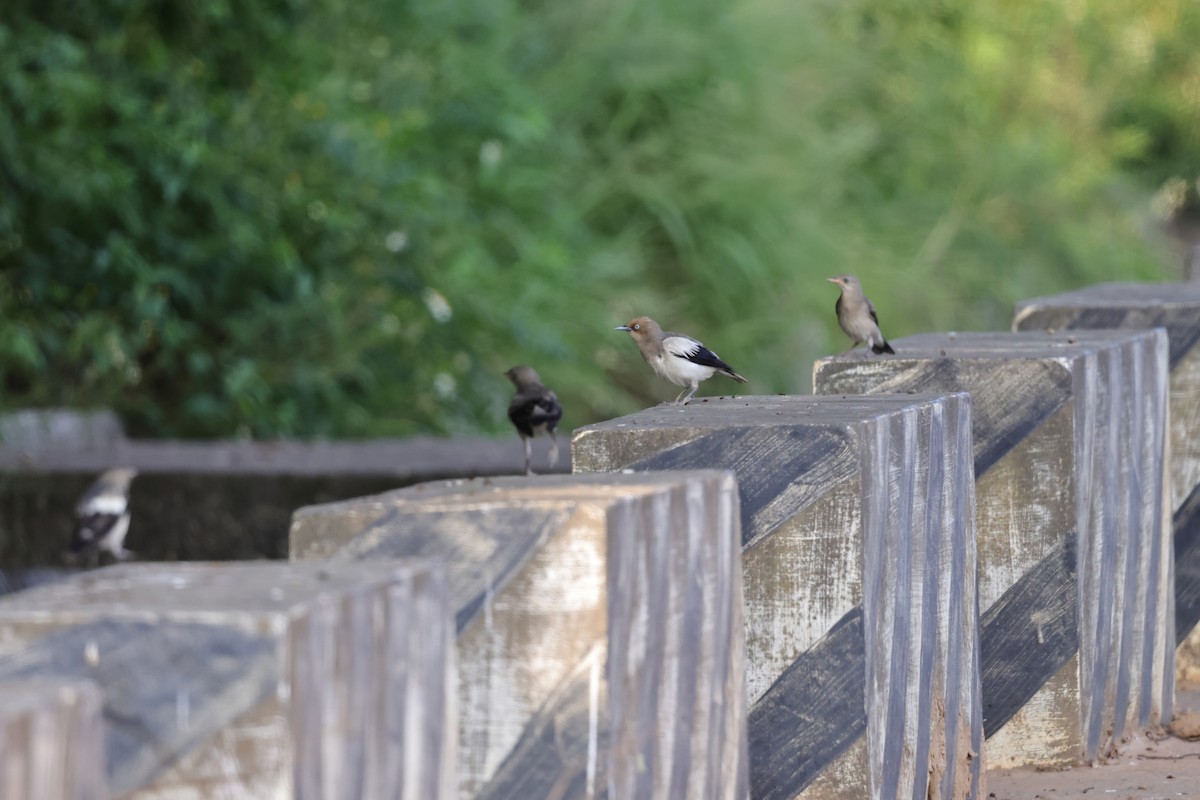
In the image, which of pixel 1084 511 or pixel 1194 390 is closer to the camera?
pixel 1084 511

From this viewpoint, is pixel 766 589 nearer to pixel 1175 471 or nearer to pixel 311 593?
pixel 311 593

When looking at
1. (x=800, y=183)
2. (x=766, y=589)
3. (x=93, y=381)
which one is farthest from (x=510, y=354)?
(x=766, y=589)

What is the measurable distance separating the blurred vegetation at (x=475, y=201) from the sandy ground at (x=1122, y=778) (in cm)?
651

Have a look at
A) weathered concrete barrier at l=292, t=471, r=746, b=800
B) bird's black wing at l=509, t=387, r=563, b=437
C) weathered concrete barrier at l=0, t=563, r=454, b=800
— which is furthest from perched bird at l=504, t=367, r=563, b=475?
weathered concrete barrier at l=0, t=563, r=454, b=800

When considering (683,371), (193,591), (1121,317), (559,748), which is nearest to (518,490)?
(559,748)

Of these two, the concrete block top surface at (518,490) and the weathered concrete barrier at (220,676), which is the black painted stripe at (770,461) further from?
the weathered concrete barrier at (220,676)

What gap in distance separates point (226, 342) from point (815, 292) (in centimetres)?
505

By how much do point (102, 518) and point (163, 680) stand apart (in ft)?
18.9

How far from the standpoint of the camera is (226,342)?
11766mm

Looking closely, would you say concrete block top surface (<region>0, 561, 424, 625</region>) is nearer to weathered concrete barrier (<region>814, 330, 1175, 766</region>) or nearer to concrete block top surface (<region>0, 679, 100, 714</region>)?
concrete block top surface (<region>0, 679, 100, 714</region>)

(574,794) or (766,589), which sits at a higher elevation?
(766,589)

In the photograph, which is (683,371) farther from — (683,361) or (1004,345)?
(1004,345)

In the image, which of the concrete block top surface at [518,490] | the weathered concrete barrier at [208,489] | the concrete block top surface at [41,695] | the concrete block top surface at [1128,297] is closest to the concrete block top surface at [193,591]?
the concrete block top surface at [41,695]

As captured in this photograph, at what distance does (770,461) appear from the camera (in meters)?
3.52
